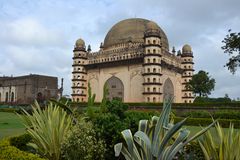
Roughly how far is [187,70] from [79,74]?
1523cm

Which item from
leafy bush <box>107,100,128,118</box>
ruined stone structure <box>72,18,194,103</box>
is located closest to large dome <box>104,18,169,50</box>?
ruined stone structure <box>72,18,194,103</box>

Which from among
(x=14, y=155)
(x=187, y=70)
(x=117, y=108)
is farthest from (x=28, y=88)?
(x=14, y=155)

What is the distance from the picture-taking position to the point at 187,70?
42406 mm

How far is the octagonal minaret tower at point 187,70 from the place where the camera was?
4144 cm

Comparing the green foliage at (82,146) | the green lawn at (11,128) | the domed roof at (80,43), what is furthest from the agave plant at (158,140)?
the domed roof at (80,43)

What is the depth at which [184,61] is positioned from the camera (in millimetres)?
42969

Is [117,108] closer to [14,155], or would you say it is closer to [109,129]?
[109,129]

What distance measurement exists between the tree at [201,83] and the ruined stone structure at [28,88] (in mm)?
23088

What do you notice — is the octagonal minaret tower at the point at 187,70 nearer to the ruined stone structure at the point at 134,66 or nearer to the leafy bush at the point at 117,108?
the ruined stone structure at the point at 134,66

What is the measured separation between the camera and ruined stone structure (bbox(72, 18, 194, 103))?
35.5 meters

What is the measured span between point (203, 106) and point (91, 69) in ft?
70.7

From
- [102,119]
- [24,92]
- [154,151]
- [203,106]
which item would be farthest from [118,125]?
[24,92]

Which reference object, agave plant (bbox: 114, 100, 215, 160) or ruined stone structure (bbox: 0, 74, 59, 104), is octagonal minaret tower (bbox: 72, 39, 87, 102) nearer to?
ruined stone structure (bbox: 0, 74, 59, 104)

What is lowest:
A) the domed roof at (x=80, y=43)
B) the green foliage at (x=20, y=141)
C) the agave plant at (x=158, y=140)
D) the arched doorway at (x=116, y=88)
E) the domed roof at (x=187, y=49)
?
the green foliage at (x=20, y=141)
